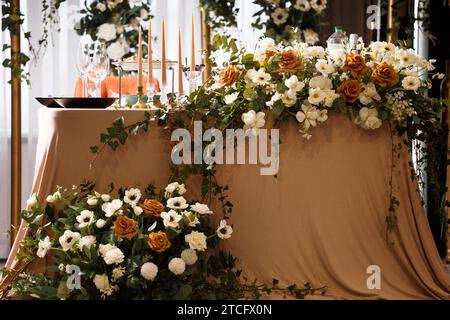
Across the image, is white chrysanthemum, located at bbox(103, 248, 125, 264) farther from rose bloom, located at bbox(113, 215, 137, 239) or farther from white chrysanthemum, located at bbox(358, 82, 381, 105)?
white chrysanthemum, located at bbox(358, 82, 381, 105)

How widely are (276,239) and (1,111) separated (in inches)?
81.4

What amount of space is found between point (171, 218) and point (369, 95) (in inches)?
31.4

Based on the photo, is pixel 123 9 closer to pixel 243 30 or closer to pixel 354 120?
pixel 243 30

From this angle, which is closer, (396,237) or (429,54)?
(396,237)

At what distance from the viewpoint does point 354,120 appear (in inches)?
105

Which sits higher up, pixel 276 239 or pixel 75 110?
pixel 75 110

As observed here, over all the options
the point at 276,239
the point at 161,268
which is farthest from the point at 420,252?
the point at 161,268

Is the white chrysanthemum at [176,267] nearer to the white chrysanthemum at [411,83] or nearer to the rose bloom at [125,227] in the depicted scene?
the rose bloom at [125,227]

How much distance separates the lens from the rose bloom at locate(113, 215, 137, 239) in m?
2.53

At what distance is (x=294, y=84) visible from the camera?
261cm

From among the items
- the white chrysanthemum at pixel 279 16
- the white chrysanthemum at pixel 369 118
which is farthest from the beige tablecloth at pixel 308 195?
the white chrysanthemum at pixel 279 16
